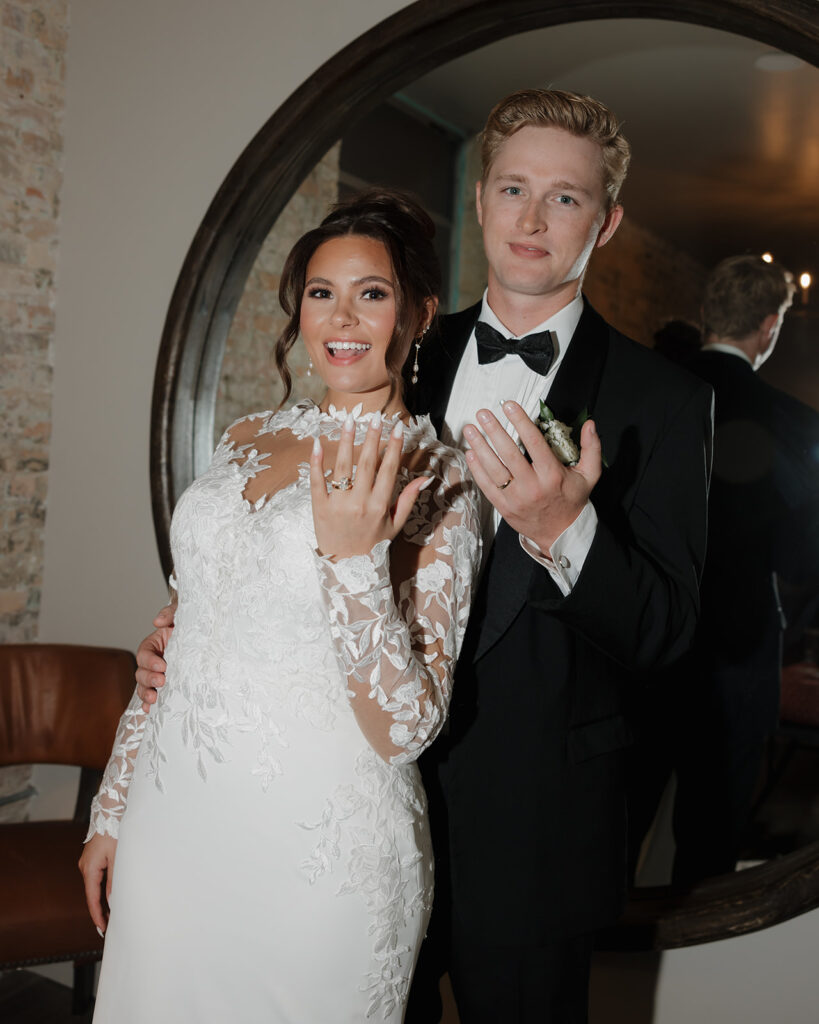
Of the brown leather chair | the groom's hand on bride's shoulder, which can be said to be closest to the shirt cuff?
the groom's hand on bride's shoulder

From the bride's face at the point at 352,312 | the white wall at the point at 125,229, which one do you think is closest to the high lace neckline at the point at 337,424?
the bride's face at the point at 352,312

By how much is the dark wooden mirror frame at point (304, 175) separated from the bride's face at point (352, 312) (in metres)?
1.08

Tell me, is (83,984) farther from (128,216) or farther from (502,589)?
(128,216)

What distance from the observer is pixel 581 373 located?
175cm

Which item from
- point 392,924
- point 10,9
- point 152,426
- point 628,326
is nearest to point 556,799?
point 392,924

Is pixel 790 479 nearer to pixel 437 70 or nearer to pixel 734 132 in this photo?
pixel 734 132

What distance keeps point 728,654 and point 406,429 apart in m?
1.02

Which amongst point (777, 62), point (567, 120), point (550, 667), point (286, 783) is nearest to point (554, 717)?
point (550, 667)

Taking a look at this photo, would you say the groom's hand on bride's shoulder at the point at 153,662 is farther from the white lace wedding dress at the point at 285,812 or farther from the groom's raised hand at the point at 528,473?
the groom's raised hand at the point at 528,473

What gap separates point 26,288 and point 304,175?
42.1 inches

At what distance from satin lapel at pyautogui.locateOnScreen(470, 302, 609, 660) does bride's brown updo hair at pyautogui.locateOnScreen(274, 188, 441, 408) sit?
11.3 inches

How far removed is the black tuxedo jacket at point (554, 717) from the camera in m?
1.66

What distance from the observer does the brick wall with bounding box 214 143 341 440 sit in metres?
2.78

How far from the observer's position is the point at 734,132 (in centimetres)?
213
